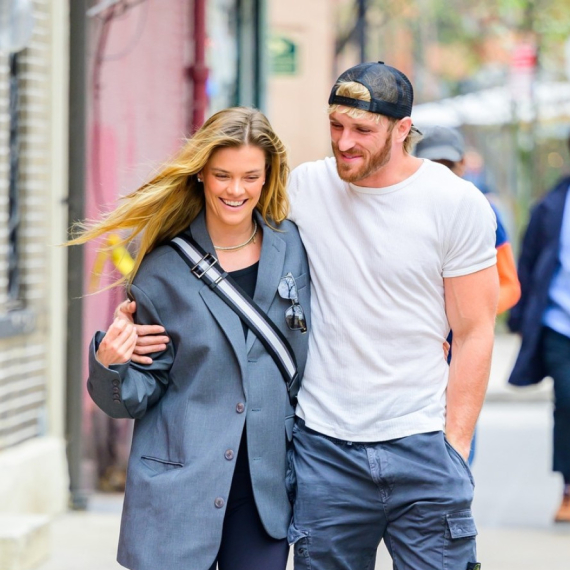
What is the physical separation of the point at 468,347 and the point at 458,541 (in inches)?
20.1

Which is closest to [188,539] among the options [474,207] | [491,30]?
[474,207]

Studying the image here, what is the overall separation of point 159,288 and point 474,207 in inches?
33.4

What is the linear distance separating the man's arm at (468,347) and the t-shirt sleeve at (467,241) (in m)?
0.03

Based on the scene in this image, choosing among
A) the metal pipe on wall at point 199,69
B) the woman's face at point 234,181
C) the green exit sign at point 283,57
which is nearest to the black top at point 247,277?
the woman's face at point 234,181

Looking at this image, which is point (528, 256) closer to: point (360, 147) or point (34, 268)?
point (34, 268)

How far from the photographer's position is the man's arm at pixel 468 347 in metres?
3.53

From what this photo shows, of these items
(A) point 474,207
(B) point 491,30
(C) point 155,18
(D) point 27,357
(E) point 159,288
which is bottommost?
(D) point 27,357

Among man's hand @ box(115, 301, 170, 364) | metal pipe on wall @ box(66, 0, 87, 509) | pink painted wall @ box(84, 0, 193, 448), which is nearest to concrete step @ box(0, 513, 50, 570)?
metal pipe on wall @ box(66, 0, 87, 509)

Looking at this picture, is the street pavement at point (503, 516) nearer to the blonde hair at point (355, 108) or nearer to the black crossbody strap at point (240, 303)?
the black crossbody strap at point (240, 303)

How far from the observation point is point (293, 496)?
3580 millimetres

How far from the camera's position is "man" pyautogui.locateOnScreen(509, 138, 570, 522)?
22.0ft

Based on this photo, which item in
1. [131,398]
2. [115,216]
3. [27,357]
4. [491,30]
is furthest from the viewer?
[491,30]

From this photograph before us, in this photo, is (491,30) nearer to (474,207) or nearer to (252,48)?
(252,48)

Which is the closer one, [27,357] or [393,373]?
[393,373]
